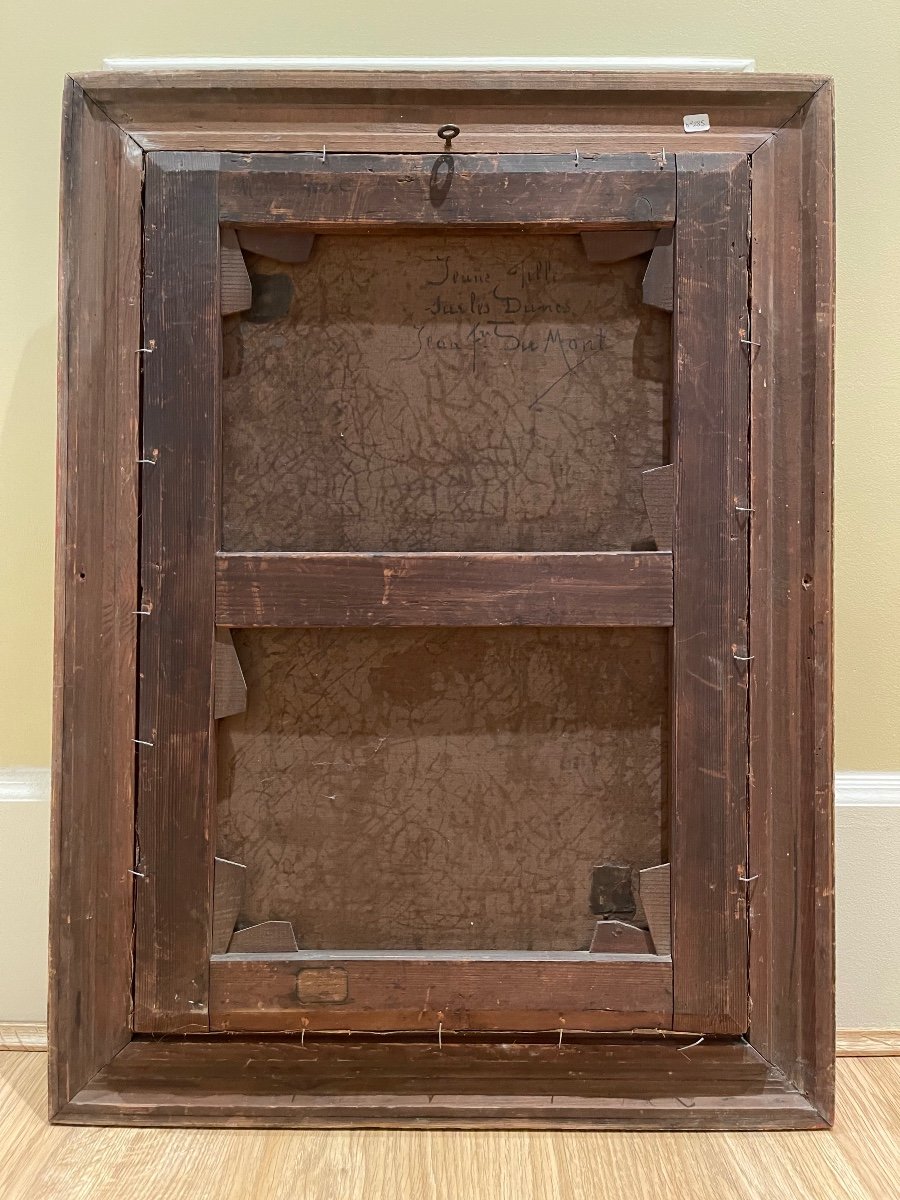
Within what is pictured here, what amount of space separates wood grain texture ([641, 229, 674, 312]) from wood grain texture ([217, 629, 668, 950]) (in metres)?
0.41

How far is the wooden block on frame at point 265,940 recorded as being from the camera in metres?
0.96

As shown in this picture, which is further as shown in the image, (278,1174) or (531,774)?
(531,774)

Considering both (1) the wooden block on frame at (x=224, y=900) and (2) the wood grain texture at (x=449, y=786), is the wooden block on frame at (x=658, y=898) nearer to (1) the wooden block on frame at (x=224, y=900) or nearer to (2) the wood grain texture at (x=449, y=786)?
(2) the wood grain texture at (x=449, y=786)

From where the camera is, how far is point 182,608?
3.12 feet

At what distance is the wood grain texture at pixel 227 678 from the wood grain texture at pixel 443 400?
0.12m

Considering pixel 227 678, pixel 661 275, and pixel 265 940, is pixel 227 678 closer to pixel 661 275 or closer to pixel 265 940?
pixel 265 940

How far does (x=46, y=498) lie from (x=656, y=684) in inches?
34.3

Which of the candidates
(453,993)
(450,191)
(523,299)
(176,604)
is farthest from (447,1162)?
(450,191)

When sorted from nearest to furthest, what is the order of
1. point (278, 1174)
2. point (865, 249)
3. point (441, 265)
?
point (278, 1174) < point (441, 265) < point (865, 249)

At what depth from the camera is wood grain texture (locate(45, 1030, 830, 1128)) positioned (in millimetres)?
950

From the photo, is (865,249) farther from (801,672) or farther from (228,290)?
(228,290)

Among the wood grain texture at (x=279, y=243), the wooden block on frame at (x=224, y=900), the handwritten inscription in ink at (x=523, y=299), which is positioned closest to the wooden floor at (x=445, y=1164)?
the wooden block on frame at (x=224, y=900)

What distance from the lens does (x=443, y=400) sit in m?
0.98

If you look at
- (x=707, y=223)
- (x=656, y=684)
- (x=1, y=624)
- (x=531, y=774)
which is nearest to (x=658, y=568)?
(x=656, y=684)
